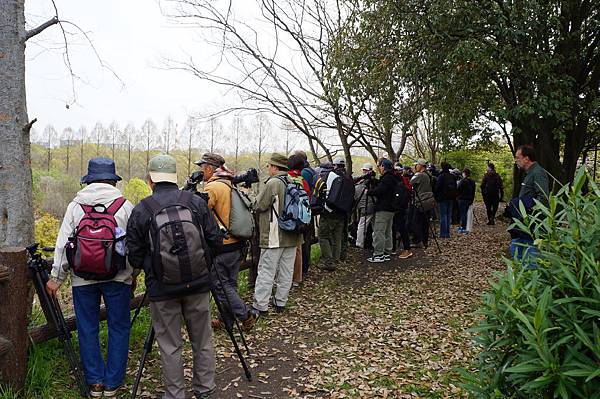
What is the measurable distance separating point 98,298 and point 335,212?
4841 mm

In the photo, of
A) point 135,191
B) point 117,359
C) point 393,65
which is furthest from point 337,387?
point 135,191

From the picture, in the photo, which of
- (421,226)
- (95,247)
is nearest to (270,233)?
(95,247)

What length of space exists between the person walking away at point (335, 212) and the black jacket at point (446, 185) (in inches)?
154

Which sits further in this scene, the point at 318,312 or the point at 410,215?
the point at 410,215

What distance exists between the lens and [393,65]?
29.3ft

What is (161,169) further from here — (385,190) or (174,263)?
(385,190)

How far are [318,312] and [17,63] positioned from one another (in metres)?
4.44

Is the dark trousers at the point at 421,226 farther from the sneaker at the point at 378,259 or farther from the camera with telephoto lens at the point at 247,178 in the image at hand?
the camera with telephoto lens at the point at 247,178

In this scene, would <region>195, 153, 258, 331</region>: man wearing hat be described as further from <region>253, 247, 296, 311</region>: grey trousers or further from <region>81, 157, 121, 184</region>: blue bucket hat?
<region>81, 157, 121, 184</region>: blue bucket hat

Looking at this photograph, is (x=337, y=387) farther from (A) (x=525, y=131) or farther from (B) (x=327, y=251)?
(A) (x=525, y=131)

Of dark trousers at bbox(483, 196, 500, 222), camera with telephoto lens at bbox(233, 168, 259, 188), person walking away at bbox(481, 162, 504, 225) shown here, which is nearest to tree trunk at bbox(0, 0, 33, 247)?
camera with telephoto lens at bbox(233, 168, 259, 188)

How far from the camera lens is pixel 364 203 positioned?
32.7 ft

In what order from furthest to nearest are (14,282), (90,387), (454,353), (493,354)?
(454,353) < (90,387) < (14,282) < (493,354)

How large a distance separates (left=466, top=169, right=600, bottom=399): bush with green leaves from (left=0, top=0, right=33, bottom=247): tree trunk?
4103mm
